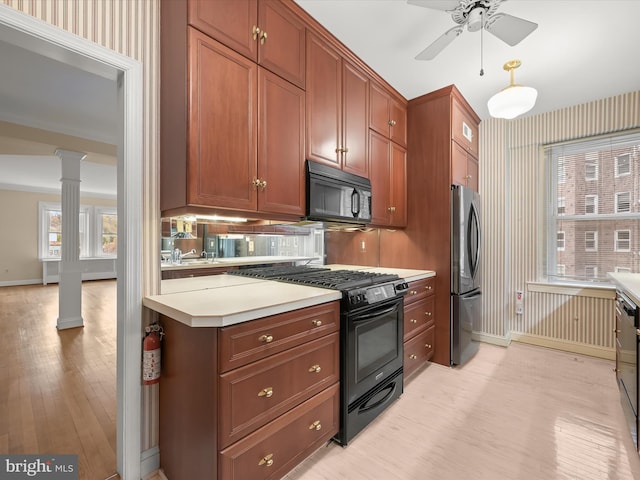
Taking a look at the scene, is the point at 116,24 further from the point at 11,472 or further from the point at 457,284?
the point at 457,284

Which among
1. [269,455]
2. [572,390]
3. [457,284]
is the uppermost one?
[457,284]

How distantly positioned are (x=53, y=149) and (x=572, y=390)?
21.1 ft

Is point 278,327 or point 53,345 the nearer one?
point 278,327

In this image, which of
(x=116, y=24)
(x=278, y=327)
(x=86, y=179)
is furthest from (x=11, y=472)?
(x=86, y=179)

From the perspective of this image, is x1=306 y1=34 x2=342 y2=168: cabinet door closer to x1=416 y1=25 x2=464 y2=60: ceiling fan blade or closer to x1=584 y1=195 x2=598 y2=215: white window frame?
x1=416 y1=25 x2=464 y2=60: ceiling fan blade

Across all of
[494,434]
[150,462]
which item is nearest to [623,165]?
[494,434]

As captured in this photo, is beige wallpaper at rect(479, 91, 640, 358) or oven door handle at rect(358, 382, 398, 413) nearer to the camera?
oven door handle at rect(358, 382, 398, 413)

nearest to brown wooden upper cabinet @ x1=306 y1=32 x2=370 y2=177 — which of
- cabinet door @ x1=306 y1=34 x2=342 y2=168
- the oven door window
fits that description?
cabinet door @ x1=306 y1=34 x2=342 y2=168

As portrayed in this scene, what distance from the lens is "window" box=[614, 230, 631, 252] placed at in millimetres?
3035

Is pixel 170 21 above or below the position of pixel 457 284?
above

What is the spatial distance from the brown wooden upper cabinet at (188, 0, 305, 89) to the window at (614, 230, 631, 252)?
3.58 metres

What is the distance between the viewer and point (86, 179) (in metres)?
6.93

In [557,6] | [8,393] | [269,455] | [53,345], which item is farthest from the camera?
[53,345]

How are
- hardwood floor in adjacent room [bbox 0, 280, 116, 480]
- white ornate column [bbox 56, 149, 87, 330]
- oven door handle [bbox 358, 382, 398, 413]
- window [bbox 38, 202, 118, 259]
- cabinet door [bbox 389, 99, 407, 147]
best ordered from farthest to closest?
window [bbox 38, 202, 118, 259]
white ornate column [bbox 56, 149, 87, 330]
cabinet door [bbox 389, 99, 407, 147]
oven door handle [bbox 358, 382, 398, 413]
hardwood floor in adjacent room [bbox 0, 280, 116, 480]
